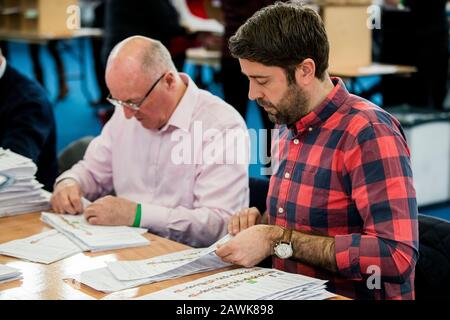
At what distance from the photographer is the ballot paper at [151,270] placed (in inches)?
69.2

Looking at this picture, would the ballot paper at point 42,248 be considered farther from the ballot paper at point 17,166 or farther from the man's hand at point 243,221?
the man's hand at point 243,221

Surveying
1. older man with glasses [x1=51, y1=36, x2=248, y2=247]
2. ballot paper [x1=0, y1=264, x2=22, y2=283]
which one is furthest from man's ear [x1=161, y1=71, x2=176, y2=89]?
ballot paper [x1=0, y1=264, x2=22, y2=283]

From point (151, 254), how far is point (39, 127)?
120 centimetres

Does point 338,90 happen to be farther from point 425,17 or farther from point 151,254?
point 425,17

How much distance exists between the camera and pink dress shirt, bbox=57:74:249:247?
8.18ft

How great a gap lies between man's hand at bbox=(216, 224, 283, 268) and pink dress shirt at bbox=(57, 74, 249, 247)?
64 cm

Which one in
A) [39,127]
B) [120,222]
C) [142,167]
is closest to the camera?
[120,222]

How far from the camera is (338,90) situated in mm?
1955

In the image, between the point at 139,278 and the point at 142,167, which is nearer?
Answer: the point at 139,278

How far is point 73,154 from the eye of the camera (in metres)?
3.24

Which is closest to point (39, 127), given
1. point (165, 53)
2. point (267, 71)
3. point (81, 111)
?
point (165, 53)

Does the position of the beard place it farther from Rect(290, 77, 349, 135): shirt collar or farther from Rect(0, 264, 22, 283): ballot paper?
A: Rect(0, 264, 22, 283): ballot paper
